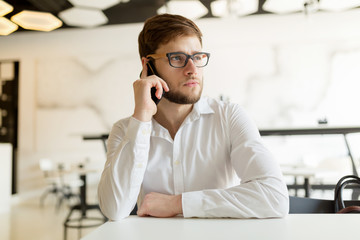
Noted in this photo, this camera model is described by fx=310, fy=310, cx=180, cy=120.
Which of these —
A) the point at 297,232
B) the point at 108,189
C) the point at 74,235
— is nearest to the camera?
Result: the point at 297,232

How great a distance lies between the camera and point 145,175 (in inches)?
51.7

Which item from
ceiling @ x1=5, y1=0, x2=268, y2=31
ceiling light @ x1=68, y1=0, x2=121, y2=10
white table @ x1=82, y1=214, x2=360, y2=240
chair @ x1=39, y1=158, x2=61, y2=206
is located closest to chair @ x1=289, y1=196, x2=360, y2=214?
white table @ x1=82, y1=214, x2=360, y2=240

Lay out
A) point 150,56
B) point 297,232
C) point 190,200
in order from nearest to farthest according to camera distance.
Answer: point 297,232
point 190,200
point 150,56

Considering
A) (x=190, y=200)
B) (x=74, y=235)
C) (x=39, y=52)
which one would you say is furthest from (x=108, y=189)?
(x=39, y=52)

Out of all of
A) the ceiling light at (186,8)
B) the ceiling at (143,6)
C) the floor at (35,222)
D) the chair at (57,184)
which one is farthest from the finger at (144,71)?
the chair at (57,184)

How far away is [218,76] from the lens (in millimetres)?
6508

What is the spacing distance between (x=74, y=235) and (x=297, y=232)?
3.41m

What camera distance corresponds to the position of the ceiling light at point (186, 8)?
18.4 feet

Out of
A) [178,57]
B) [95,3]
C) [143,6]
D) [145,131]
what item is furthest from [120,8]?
[145,131]

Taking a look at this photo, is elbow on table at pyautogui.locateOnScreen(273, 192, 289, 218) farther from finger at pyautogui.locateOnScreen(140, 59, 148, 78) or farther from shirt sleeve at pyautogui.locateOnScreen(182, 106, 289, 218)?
finger at pyautogui.locateOnScreen(140, 59, 148, 78)

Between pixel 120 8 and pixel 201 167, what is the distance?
5.53 meters

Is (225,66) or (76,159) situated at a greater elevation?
(225,66)

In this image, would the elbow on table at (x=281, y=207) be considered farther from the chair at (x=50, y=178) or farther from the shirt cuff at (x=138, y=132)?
the chair at (x=50, y=178)

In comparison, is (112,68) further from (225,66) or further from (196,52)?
(196,52)
